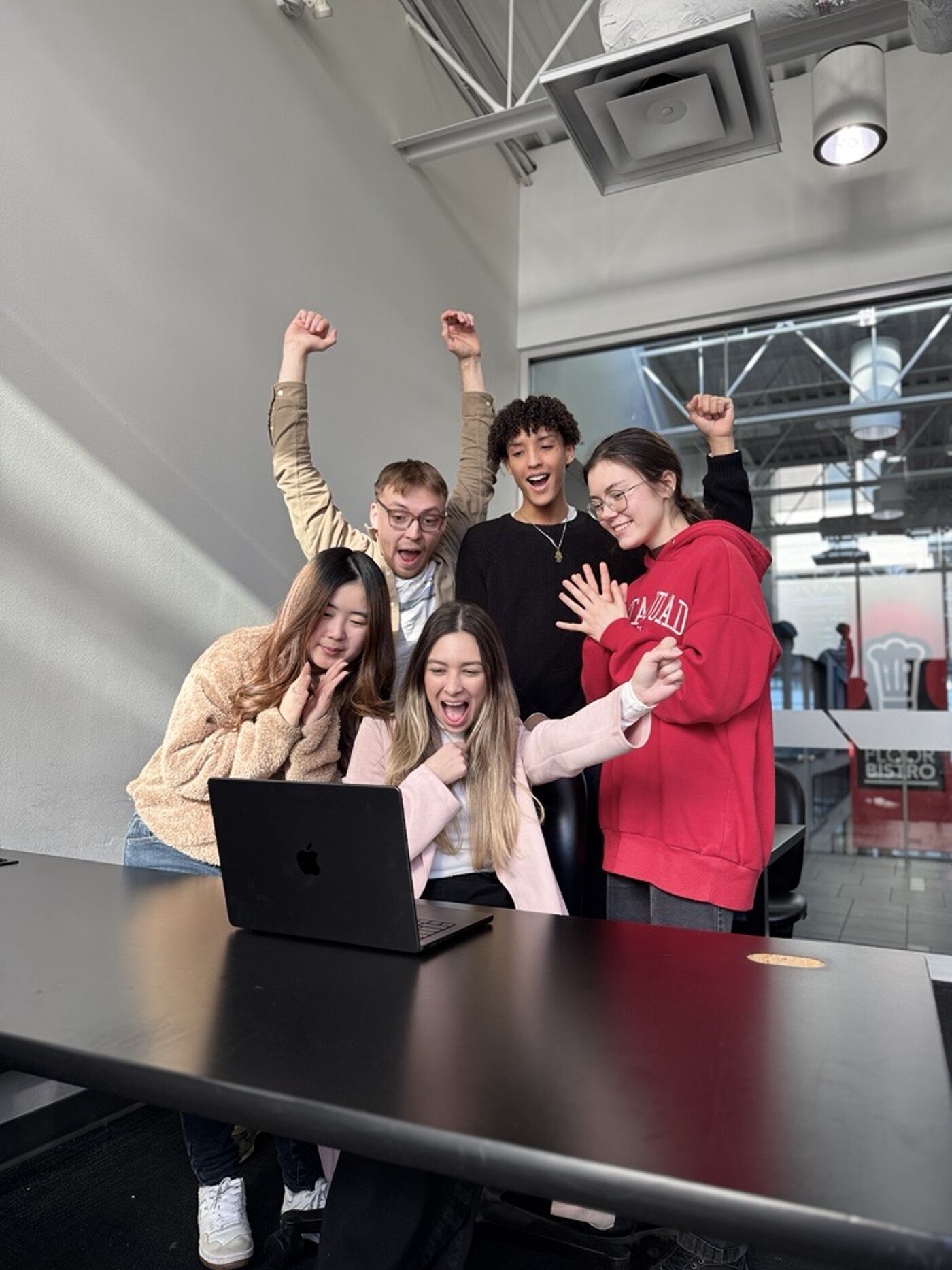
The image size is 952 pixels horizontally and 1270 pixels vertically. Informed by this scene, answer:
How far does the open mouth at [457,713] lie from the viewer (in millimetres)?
1955

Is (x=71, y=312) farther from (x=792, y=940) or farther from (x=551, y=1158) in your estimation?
(x=551, y=1158)

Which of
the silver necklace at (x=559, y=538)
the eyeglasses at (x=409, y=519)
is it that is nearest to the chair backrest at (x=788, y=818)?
the silver necklace at (x=559, y=538)

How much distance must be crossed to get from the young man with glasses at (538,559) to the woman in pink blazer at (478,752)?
42 cm

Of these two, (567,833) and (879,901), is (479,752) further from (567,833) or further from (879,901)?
(879,901)

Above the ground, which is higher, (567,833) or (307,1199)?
(567,833)

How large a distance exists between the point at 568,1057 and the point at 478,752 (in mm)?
1092

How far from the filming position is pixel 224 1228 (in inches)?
70.0

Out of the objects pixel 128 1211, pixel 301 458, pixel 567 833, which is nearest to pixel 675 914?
pixel 567 833

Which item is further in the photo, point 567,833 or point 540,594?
point 540,594

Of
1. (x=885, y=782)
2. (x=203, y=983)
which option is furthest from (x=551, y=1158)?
(x=885, y=782)

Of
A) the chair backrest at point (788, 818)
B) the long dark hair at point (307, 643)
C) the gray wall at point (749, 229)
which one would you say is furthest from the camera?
the gray wall at point (749, 229)

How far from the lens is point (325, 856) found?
117 centimetres

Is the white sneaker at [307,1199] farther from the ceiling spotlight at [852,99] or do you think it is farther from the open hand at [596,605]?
the ceiling spotlight at [852,99]

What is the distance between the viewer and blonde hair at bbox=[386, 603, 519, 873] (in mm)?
1799
